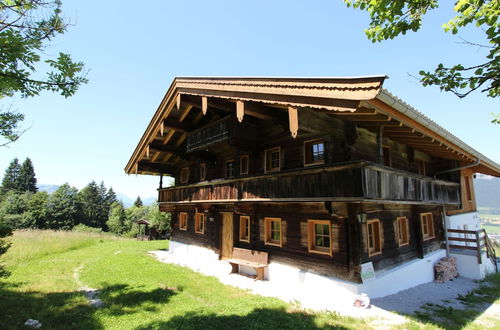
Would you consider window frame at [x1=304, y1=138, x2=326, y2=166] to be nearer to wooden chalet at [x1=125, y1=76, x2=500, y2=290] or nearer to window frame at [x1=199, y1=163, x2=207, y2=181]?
wooden chalet at [x1=125, y1=76, x2=500, y2=290]

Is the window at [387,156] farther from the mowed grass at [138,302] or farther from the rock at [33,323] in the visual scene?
the rock at [33,323]

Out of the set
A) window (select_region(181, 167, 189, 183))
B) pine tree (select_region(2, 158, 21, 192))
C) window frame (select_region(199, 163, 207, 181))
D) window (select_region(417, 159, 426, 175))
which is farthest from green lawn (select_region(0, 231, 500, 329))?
pine tree (select_region(2, 158, 21, 192))

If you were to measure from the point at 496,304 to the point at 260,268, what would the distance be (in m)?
8.62

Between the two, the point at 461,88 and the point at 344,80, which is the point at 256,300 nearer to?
the point at 344,80

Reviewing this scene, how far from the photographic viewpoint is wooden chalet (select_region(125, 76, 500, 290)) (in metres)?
7.34

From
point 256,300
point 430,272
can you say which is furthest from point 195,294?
point 430,272

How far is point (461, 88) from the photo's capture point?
13.1 feet

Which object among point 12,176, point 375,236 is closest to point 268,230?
point 375,236

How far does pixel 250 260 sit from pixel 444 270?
361 inches

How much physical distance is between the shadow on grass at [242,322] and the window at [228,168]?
786cm

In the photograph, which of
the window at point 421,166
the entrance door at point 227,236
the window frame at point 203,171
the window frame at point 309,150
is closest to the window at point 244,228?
the entrance door at point 227,236

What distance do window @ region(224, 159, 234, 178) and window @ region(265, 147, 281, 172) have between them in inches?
102

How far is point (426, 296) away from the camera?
9.74 m

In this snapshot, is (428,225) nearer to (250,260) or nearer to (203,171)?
(250,260)
